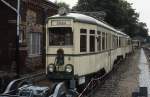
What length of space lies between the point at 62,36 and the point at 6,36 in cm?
874

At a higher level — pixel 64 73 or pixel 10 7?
pixel 10 7

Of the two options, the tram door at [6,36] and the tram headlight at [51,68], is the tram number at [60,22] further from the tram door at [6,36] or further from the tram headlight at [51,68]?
the tram door at [6,36]

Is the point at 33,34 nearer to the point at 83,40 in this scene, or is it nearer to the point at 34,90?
the point at 83,40

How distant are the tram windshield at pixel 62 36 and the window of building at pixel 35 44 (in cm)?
984

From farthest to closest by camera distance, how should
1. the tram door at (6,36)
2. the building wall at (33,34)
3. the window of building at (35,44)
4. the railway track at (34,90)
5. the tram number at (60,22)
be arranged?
the window of building at (35,44), the building wall at (33,34), the tram door at (6,36), the tram number at (60,22), the railway track at (34,90)

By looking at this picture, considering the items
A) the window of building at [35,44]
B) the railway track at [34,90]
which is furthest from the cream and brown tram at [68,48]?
the window of building at [35,44]

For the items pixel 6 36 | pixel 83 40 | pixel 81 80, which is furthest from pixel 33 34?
pixel 81 80

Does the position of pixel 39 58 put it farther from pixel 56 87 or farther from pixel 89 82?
pixel 56 87

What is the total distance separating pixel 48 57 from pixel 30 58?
31.9 feet

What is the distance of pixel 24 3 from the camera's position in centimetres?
2339

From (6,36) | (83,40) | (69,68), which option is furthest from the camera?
(6,36)

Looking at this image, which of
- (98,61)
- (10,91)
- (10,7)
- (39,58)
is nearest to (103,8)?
(39,58)

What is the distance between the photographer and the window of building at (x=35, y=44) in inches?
981

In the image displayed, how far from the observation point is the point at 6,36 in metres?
22.8
